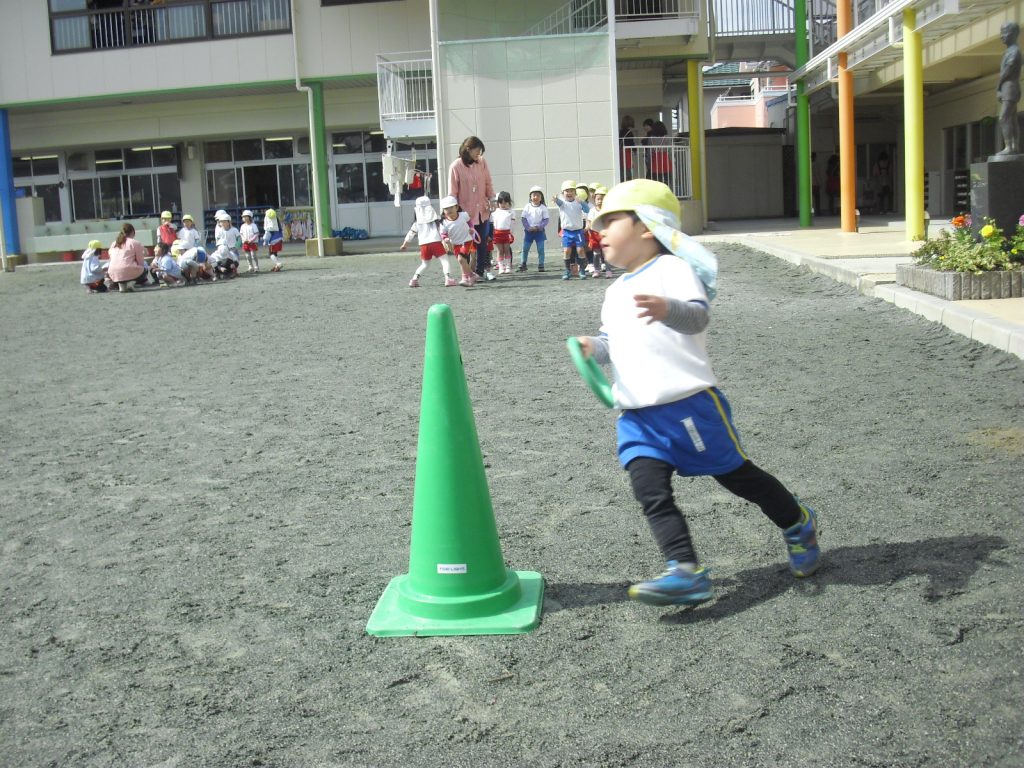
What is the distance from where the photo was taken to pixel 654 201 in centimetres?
341

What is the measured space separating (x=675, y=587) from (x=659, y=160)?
64.2ft

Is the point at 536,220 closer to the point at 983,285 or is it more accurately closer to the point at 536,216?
the point at 536,216

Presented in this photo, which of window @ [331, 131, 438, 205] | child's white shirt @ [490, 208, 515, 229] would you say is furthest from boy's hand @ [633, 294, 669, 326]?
→ window @ [331, 131, 438, 205]

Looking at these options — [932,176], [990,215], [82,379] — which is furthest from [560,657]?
[932,176]

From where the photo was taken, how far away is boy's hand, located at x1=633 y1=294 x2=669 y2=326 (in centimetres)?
305

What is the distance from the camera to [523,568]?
3799 mm

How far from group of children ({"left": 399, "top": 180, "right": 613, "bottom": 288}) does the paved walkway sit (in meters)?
2.76

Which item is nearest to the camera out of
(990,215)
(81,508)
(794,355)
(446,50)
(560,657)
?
(560,657)

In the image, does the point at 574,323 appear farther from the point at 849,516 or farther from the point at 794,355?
the point at 849,516

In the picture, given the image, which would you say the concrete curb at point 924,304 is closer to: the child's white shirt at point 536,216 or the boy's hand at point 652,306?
the child's white shirt at point 536,216

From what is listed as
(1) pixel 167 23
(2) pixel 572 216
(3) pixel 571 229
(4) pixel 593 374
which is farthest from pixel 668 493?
(1) pixel 167 23

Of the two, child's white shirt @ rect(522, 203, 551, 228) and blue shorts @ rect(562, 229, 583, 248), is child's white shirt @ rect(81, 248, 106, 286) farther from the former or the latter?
blue shorts @ rect(562, 229, 583, 248)

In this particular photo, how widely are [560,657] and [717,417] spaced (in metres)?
0.88

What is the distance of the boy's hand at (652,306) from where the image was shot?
3.05 m
